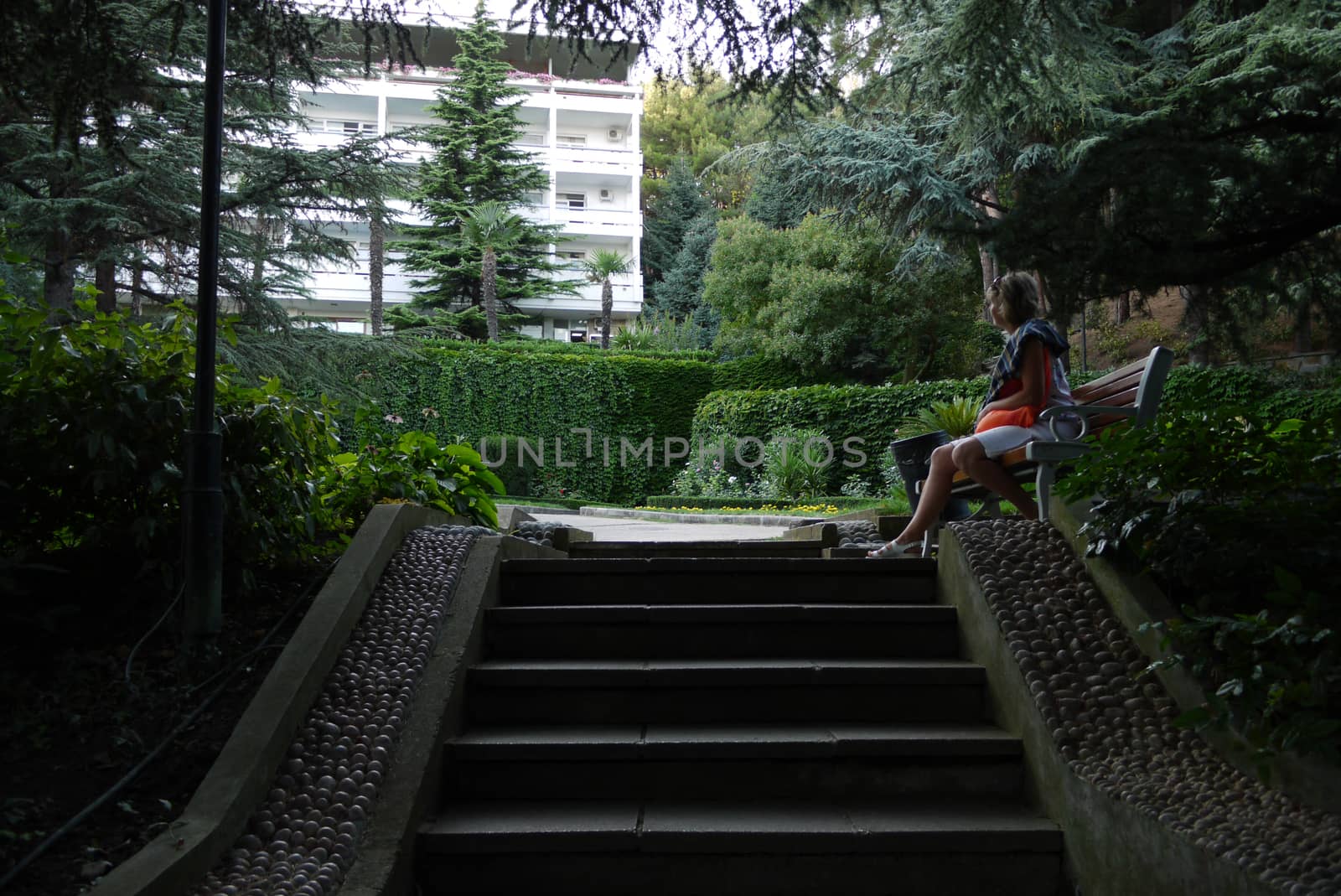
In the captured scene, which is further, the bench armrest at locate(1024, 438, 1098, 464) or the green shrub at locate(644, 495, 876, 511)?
the green shrub at locate(644, 495, 876, 511)

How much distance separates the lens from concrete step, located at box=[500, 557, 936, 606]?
440cm

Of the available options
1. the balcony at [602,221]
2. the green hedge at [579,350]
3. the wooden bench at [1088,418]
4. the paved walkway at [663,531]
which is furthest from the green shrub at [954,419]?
the balcony at [602,221]

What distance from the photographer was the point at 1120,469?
3.58 m

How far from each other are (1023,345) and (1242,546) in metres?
1.70

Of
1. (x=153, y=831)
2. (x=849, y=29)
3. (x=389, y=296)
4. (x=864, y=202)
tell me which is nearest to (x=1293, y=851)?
(x=153, y=831)

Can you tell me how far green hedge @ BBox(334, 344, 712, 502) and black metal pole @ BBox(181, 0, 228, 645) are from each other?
56.1 feet

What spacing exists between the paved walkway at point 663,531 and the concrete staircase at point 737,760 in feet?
15.8

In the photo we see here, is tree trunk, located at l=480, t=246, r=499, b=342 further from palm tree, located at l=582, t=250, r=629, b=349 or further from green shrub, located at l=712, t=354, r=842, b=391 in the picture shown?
green shrub, located at l=712, t=354, r=842, b=391

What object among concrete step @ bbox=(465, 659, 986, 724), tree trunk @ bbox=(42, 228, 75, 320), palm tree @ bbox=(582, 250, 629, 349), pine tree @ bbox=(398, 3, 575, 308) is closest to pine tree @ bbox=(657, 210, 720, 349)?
palm tree @ bbox=(582, 250, 629, 349)

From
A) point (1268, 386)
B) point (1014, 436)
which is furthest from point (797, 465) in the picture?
point (1014, 436)

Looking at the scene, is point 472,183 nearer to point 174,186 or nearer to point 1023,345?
point 174,186

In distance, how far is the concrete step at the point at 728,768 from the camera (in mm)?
3314

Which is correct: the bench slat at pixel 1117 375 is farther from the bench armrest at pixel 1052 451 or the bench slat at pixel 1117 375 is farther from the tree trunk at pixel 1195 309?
the bench armrest at pixel 1052 451

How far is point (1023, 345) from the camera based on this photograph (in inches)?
179
